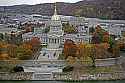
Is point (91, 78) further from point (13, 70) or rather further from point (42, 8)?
point (42, 8)

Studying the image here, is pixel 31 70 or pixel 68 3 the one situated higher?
pixel 68 3

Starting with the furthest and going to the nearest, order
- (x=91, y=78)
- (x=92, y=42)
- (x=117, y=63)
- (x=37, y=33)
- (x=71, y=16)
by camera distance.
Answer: (x=71, y=16) < (x=37, y=33) < (x=92, y=42) < (x=117, y=63) < (x=91, y=78)

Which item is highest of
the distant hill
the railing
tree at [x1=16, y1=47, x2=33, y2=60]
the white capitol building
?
the distant hill

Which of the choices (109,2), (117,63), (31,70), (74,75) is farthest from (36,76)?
(109,2)

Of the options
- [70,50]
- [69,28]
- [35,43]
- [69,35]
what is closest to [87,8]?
[69,28]

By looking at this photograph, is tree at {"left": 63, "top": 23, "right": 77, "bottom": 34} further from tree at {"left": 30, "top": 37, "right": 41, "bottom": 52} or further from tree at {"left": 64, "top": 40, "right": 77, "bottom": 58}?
tree at {"left": 64, "top": 40, "right": 77, "bottom": 58}

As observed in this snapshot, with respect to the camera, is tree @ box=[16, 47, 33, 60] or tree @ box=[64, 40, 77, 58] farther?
tree @ box=[64, 40, 77, 58]

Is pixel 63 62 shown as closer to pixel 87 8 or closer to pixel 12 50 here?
pixel 12 50

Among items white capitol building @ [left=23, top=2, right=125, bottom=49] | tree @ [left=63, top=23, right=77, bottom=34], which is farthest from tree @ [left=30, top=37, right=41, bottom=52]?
tree @ [left=63, top=23, right=77, bottom=34]
